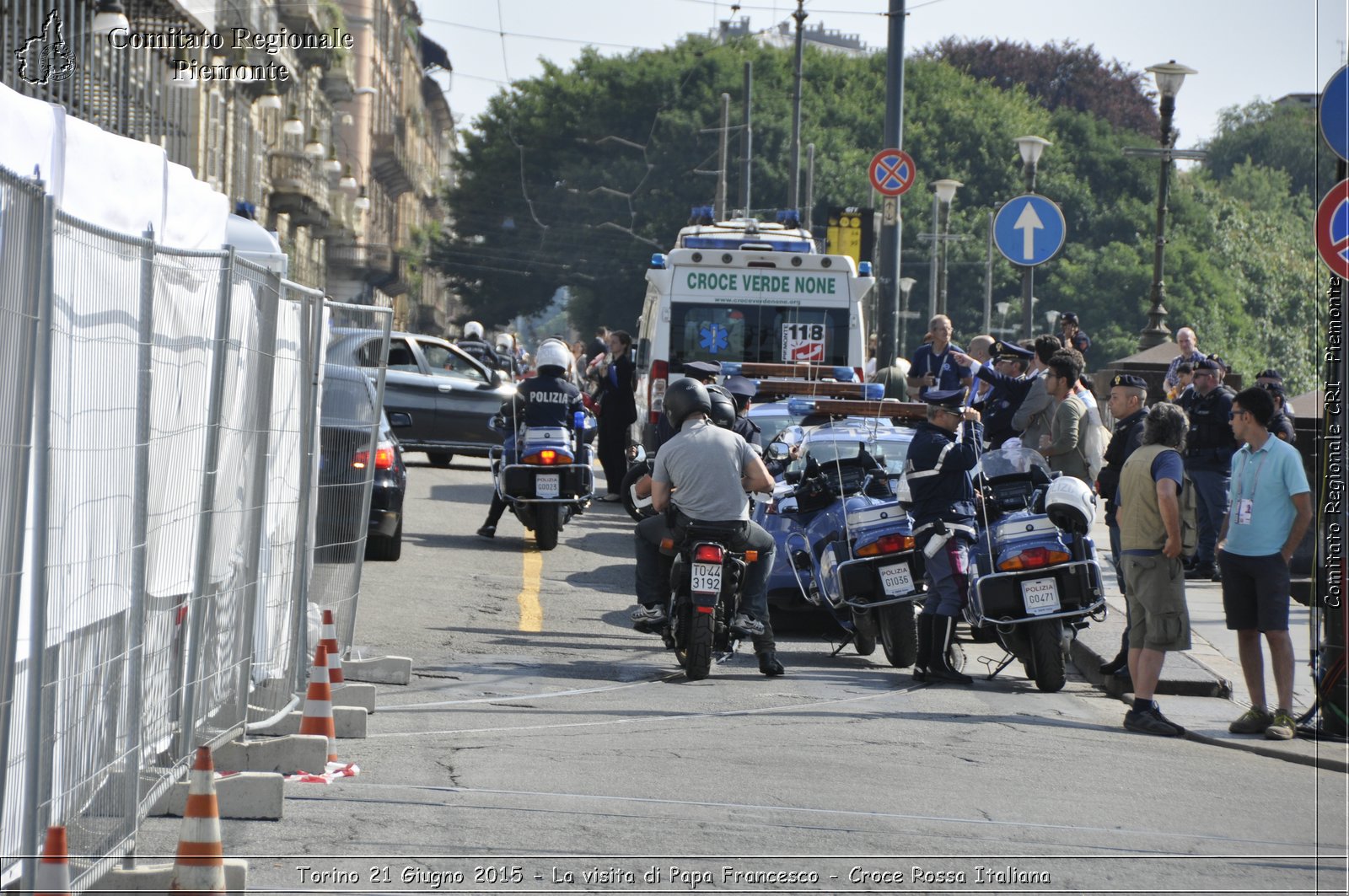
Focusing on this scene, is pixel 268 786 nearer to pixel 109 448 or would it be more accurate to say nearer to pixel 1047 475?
pixel 109 448

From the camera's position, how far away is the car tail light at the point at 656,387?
18.6 meters

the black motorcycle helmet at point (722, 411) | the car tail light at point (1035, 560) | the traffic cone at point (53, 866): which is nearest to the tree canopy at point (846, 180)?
the black motorcycle helmet at point (722, 411)

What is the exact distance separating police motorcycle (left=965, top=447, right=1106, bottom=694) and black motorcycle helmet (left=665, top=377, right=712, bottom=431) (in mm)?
1639

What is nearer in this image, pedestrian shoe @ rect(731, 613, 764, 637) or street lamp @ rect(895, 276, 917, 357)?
pedestrian shoe @ rect(731, 613, 764, 637)

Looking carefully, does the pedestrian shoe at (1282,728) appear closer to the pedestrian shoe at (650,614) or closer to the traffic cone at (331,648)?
the pedestrian shoe at (650,614)

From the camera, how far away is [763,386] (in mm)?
16094

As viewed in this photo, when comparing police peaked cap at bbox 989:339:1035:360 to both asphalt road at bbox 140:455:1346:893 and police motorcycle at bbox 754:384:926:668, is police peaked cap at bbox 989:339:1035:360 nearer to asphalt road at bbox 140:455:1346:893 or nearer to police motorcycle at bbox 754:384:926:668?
police motorcycle at bbox 754:384:926:668

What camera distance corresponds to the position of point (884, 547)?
10641 mm

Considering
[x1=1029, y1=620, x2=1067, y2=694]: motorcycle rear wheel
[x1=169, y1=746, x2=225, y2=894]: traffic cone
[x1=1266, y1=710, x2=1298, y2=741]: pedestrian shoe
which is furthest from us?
[x1=1029, y1=620, x2=1067, y2=694]: motorcycle rear wheel

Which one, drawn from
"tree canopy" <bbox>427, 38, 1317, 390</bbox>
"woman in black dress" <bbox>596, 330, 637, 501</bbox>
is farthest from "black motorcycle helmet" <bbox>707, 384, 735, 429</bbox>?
"tree canopy" <bbox>427, 38, 1317, 390</bbox>

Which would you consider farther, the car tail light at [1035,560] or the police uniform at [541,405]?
the police uniform at [541,405]

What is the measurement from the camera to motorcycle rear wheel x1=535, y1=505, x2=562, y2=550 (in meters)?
16.2

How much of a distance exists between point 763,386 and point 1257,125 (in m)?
89.1

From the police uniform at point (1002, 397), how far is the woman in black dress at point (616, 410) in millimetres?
7081
